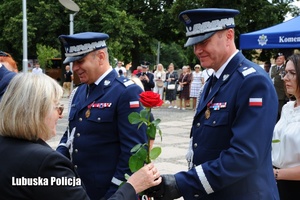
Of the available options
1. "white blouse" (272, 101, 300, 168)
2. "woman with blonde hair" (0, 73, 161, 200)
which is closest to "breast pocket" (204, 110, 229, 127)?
"woman with blonde hair" (0, 73, 161, 200)

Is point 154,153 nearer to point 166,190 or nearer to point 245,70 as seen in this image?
point 166,190

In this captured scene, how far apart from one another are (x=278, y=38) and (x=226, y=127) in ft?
24.2

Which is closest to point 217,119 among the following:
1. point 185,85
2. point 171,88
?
point 185,85

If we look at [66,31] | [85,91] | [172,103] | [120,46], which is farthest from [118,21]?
[85,91]

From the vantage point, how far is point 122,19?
1120 inches

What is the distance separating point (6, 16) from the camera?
31297mm

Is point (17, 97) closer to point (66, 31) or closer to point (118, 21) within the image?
point (118, 21)

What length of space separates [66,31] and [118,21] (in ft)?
16.4

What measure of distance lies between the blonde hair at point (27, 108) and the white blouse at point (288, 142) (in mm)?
1732

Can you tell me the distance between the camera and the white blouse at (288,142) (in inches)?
122

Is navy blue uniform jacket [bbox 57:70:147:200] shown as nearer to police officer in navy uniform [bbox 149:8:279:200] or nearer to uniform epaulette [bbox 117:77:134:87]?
uniform epaulette [bbox 117:77:134:87]

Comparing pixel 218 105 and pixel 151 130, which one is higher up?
pixel 218 105

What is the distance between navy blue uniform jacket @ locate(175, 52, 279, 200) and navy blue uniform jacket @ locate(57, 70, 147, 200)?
1.98 ft

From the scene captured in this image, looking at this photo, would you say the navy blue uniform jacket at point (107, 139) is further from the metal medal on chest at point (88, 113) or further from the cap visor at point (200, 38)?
the cap visor at point (200, 38)
